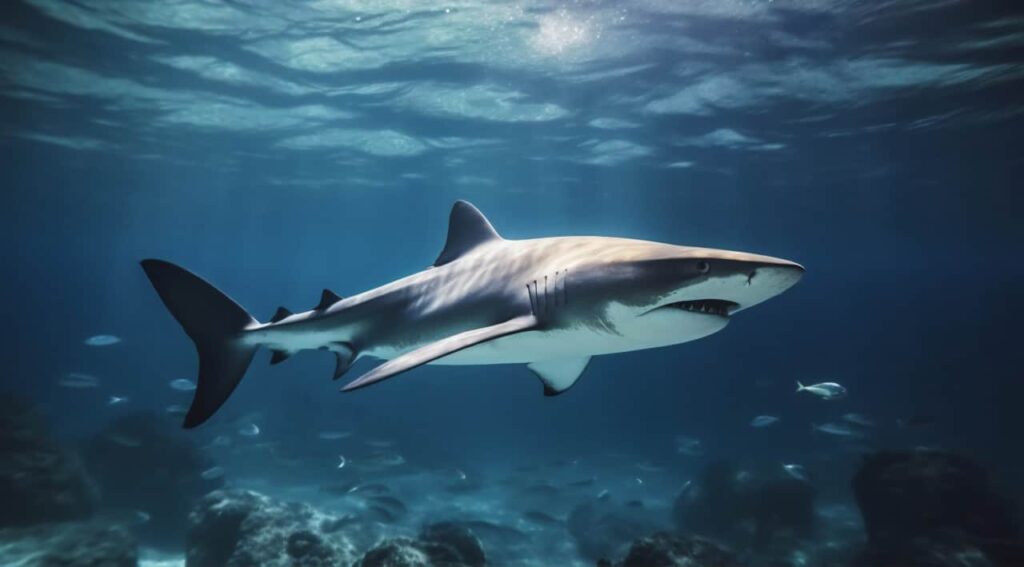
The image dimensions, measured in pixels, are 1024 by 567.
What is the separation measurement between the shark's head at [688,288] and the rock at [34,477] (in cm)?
1469

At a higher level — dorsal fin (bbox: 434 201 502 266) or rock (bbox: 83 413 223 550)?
dorsal fin (bbox: 434 201 502 266)

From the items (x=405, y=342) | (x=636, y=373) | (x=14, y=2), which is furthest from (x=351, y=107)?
(x=636, y=373)

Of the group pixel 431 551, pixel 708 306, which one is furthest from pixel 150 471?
pixel 708 306

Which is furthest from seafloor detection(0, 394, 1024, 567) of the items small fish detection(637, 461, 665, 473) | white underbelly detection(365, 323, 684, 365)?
small fish detection(637, 461, 665, 473)

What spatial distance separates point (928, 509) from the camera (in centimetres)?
1080

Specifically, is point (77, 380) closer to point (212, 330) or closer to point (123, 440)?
point (123, 440)

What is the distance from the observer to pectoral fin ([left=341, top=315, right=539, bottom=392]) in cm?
298

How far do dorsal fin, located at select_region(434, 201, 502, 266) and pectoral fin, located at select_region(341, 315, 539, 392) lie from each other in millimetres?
1516

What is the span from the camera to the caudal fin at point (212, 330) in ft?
16.2

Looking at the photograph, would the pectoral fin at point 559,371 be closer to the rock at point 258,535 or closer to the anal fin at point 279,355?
the anal fin at point 279,355

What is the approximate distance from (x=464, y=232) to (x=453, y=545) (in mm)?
4643

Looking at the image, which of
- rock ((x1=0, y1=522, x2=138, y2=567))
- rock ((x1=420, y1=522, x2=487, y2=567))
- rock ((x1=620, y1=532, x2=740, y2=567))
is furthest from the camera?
rock ((x1=0, y1=522, x2=138, y2=567))

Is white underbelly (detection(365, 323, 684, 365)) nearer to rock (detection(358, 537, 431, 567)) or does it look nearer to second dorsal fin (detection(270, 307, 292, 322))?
second dorsal fin (detection(270, 307, 292, 322))

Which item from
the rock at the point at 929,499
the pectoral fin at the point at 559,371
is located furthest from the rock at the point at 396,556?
the rock at the point at 929,499
